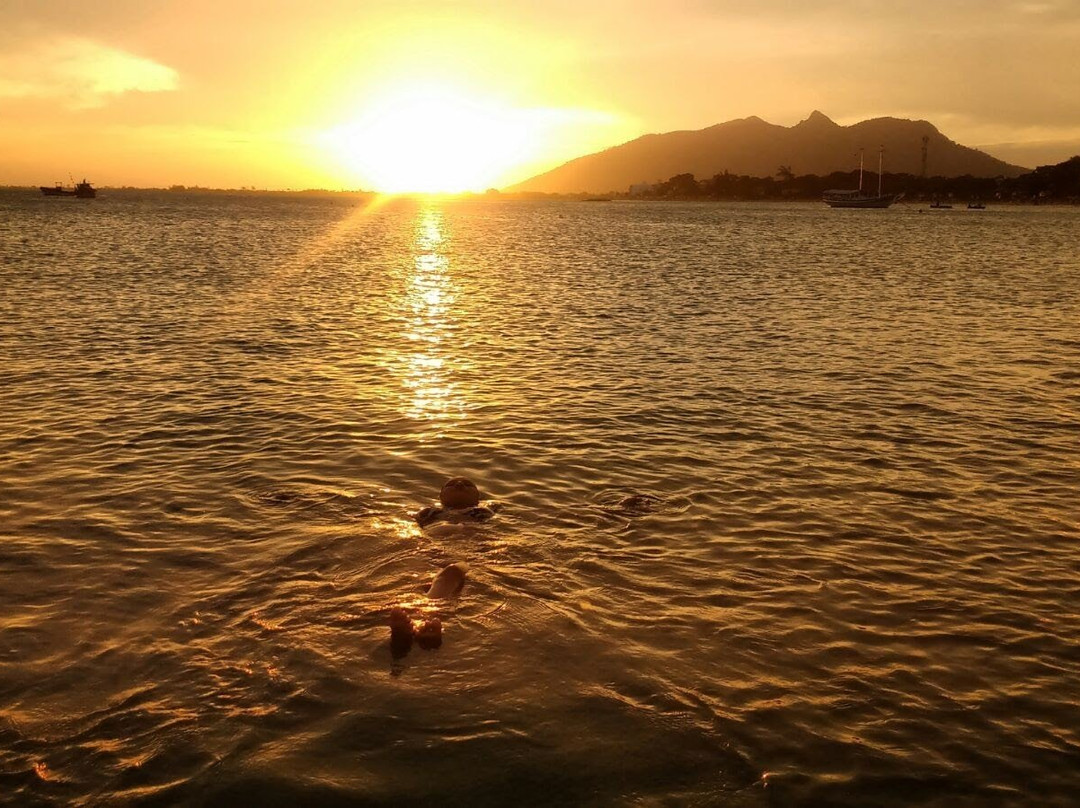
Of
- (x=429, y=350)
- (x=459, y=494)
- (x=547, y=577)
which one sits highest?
(x=429, y=350)

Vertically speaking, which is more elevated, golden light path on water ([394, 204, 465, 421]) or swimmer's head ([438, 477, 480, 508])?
golden light path on water ([394, 204, 465, 421])

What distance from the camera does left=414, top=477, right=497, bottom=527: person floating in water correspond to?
48.0 ft

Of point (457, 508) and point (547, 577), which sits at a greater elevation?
point (457, 508)

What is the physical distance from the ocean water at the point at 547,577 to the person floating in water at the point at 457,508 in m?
0.38

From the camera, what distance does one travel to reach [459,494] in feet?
49.4

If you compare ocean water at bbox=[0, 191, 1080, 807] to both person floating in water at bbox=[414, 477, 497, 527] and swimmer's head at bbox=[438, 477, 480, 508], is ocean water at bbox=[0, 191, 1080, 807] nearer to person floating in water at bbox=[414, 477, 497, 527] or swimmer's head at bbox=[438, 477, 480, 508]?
person floating in water at bbox=[414, 477, 497, 527]

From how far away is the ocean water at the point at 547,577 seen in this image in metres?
8.27

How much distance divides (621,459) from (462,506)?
477cm

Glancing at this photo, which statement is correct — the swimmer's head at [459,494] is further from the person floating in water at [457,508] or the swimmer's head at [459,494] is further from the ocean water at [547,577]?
the ocean water at [547,577]

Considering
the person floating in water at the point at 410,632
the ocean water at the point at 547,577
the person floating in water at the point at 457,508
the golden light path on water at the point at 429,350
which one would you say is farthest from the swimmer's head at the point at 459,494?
the golden light path on water at the point at 429,350

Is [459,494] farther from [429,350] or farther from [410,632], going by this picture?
[429,350]

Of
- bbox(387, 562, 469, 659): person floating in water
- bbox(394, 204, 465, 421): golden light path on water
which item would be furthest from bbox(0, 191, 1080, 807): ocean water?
bbox(394, 204, 465, 421): golden light path on water

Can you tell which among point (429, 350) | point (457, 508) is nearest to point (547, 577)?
point (457, 508)

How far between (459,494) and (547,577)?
10.8 ft
